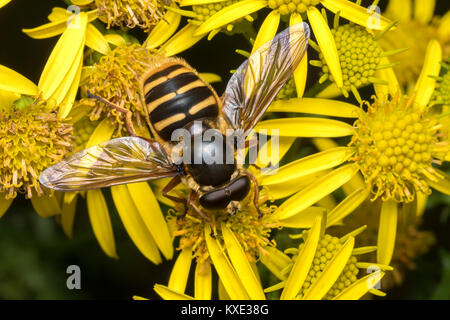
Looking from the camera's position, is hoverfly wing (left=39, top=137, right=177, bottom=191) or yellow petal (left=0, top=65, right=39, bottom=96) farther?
yellow petal (left=0, top=65, right=39, bottom=96)

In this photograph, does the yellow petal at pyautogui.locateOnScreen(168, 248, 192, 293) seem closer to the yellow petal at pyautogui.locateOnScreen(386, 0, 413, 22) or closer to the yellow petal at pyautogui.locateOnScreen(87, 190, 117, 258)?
the yellow petal at pyautogui.locateOnScreen(87, 190, 117, 258)

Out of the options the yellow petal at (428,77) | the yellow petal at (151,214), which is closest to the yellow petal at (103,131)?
the yellow petal at (151,214)

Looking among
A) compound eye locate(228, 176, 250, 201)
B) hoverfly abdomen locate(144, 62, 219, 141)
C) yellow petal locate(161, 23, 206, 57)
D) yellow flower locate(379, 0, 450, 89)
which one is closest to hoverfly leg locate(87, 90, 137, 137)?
hoverfly abdomen locate(144, 62, 219, 141)

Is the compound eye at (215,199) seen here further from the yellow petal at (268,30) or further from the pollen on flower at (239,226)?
the yellow petal at (268,30)

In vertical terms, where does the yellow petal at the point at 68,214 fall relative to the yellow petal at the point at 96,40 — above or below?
below

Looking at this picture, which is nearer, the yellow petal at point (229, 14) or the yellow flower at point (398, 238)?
the yellow petal at point (229, 14)

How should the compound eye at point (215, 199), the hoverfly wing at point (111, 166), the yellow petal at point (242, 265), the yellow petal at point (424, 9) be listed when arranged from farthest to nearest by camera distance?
the yellow petal at point (424, 9), the yellow petal at point (242, 265), the compound eye at point (215, 199), the hoverfly wing at point (111, 166)

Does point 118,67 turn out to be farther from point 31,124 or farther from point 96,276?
point 96,276
